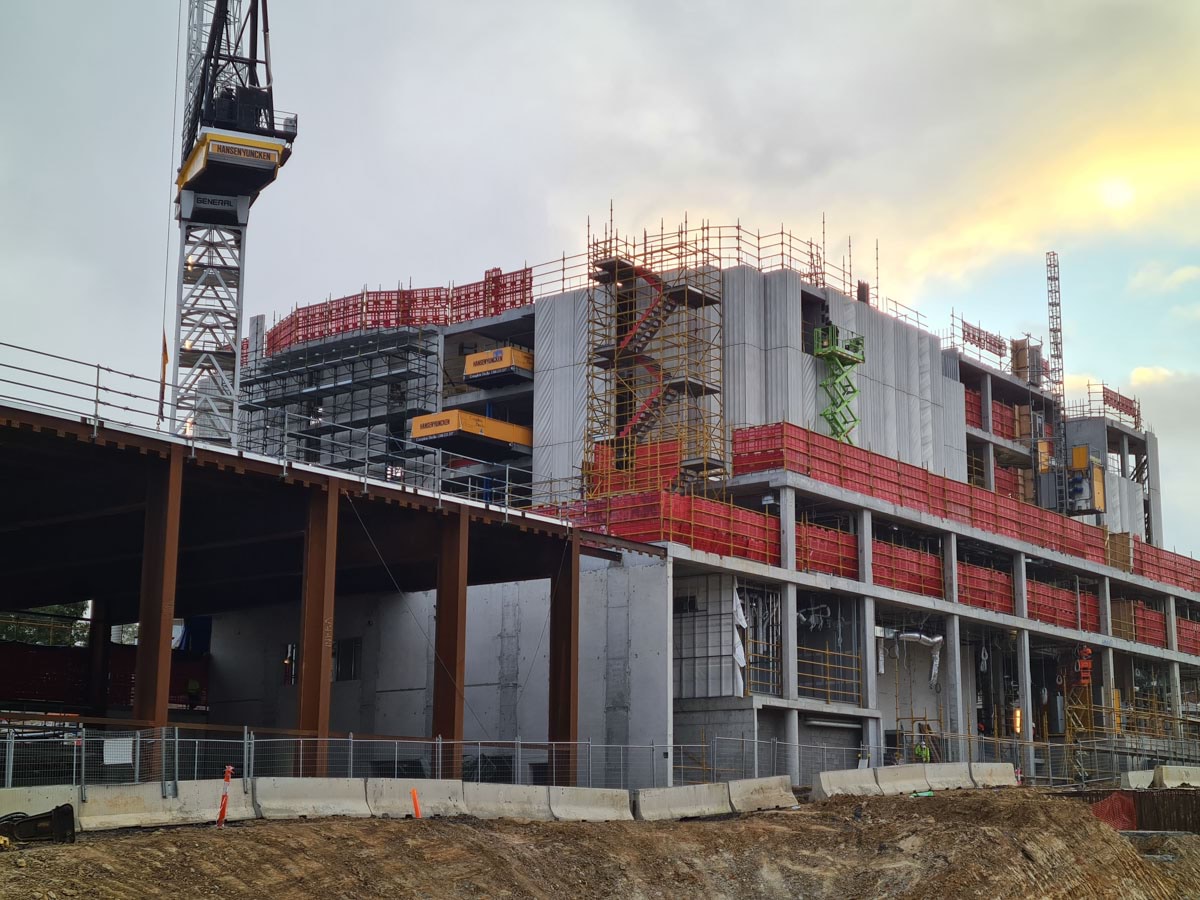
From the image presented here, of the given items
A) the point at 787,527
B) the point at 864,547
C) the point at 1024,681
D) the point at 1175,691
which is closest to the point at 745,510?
the point at 787,527

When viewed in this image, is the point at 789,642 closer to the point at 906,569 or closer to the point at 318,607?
the point at 906,569

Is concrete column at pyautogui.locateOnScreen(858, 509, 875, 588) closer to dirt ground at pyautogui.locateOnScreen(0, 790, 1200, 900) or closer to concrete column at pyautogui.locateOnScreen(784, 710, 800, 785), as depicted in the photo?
concrete column at pyautogui.locateOnScreen(784, 710, 800, 785)

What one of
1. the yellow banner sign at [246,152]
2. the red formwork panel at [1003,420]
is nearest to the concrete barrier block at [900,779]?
the yellow banner sign at [246,152]

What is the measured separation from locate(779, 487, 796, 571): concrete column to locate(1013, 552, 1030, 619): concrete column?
60.0ft

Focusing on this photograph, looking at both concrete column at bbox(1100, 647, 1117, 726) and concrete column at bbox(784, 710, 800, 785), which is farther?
concrete column at bbox(1100, 647, 1117, 726)

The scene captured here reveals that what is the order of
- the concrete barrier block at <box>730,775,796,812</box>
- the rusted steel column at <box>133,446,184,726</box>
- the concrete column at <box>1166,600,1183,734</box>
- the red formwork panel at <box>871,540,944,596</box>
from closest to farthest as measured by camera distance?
the rusted steel column at <box>133,446,184,726</box>
the concrete barrier block at <box>730,775,796,812</box>
the red formwork panel at <box>871,540,944,596</box>
the concrete column at <box>1166,600,1183,734</box>

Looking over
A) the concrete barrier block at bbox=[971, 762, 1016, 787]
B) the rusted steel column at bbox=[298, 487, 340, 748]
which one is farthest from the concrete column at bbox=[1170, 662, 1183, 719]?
the rusted steel column at bbox=[298, 487, 340, 748]

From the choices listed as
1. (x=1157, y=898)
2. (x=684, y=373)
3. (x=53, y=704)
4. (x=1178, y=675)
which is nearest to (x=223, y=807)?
(x=1157, y=898)

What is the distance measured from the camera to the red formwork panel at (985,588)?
210 feet

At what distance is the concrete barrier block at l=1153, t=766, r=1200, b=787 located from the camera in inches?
2021

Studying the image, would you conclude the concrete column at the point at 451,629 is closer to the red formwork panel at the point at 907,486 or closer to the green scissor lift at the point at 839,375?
the red formwork panel at the point at 907,486

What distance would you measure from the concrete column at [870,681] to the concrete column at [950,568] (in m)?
7.37

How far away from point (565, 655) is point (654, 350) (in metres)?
20.6

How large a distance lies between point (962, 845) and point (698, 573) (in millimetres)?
20531
